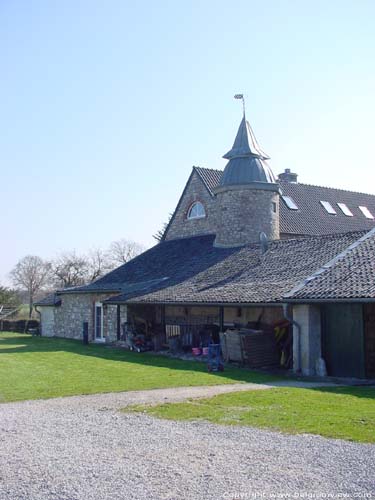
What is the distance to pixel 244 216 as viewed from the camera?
28.2 metres

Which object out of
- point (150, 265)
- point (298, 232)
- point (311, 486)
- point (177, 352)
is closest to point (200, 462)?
point (311, 486)

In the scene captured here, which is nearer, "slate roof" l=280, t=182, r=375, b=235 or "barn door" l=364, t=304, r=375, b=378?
"barn door" l=364, t=304, r=375, b=378

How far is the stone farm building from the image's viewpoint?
15867 millimetres

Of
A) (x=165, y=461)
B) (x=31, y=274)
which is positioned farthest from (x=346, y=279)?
(x=31, y=274)

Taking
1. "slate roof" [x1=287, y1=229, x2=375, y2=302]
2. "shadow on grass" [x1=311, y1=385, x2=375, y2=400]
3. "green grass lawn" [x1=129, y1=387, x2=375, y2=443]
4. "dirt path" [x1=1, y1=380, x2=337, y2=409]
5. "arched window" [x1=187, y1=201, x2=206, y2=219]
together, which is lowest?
"shadow on grass" [x1=311, y1=385, x2=375, y2=400]

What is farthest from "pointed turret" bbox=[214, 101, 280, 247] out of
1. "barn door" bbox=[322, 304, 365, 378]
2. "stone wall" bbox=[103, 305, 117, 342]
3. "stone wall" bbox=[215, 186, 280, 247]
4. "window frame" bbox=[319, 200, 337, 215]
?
"barn door" bbox=[322, 304, 365, 378]

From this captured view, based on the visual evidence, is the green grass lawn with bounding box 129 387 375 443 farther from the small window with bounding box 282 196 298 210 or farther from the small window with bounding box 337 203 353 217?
the small window with bounding box 337 203 353 217

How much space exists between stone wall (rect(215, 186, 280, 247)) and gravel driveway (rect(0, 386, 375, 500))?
18.8 m

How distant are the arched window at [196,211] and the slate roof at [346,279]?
15.5 meters

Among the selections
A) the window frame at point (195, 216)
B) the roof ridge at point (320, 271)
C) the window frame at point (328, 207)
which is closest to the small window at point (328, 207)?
the window frame at point (328, 207)

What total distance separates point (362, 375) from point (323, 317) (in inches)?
72.1

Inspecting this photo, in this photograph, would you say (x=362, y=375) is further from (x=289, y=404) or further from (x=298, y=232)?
(x=298, y=232)

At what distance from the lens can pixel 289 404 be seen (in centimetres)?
1093

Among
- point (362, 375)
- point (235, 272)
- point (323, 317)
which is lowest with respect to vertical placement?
point (362, 375)
